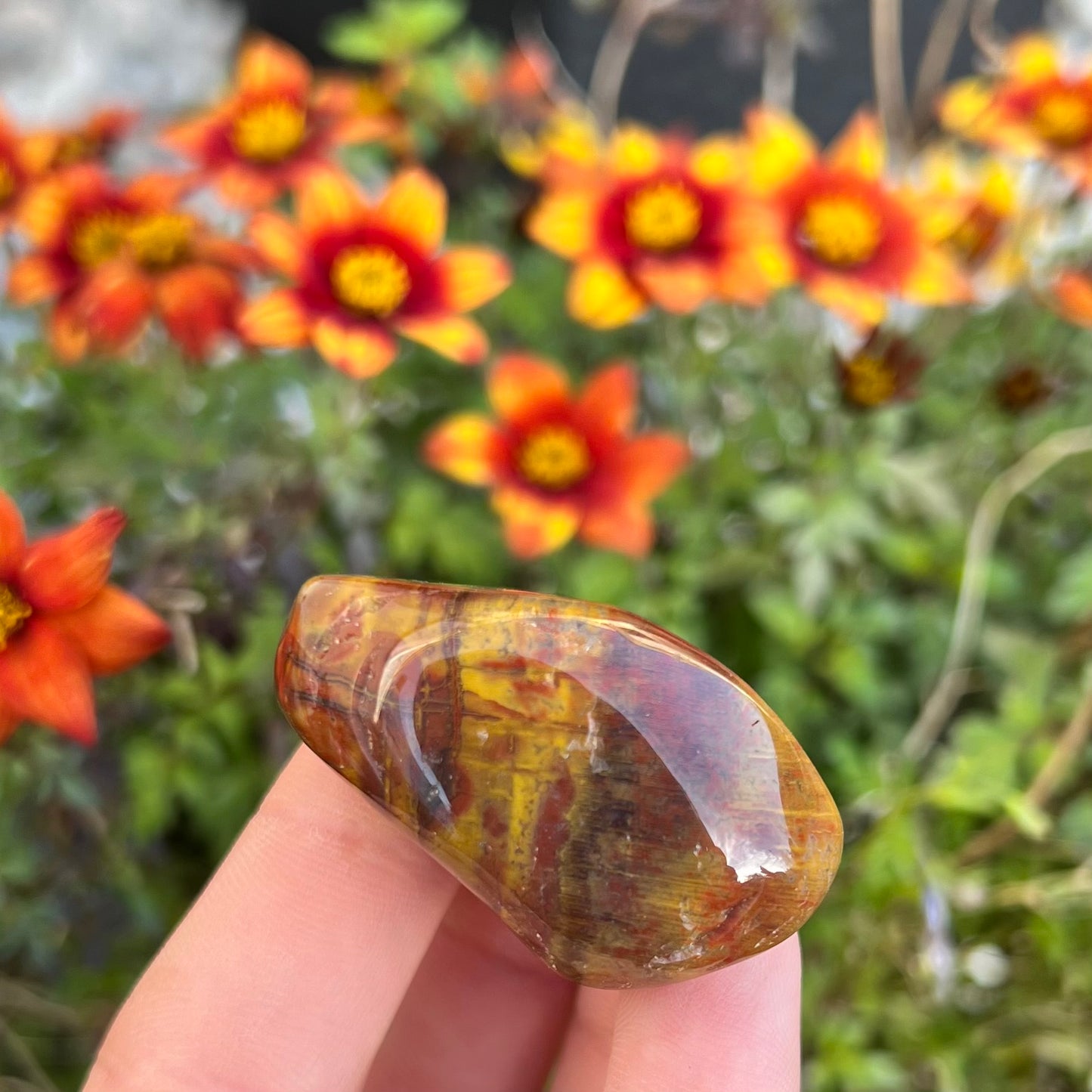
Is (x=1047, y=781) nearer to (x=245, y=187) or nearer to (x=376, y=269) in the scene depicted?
(x=376, y=269)

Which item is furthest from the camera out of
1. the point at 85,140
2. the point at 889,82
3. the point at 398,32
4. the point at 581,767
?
the point at 889,82

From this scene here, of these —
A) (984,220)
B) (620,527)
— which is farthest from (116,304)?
(984,220)


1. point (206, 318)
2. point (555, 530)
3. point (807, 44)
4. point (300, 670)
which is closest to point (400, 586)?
point (300, 670)

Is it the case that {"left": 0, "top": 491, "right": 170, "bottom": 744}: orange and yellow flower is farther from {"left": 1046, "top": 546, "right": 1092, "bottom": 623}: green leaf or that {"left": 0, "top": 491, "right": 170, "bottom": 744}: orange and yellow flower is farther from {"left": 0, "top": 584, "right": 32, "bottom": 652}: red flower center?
{"left": 1046, "top": 546, "right": 1092, "bottom": 623}: green leaf

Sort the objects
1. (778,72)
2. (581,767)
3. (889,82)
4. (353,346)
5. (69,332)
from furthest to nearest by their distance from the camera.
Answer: (778,72)
(889,82)
(69,332)
(353,346)
(581,767)

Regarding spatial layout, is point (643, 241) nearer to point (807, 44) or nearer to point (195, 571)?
point (195, 571)

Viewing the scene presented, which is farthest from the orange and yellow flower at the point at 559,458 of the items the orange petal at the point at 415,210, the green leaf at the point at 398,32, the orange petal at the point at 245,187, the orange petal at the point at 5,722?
the green leaf at the point at 398,32
